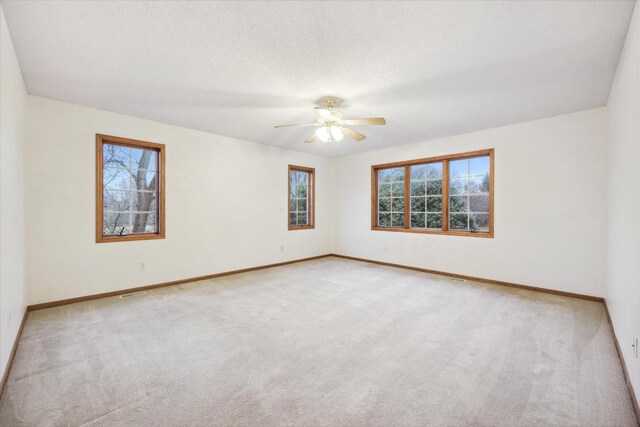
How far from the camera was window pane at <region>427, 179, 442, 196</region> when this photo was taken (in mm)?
5395

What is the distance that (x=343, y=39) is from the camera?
2217 mm

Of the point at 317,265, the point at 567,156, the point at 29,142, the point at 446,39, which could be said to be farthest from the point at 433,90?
the point at 29,142

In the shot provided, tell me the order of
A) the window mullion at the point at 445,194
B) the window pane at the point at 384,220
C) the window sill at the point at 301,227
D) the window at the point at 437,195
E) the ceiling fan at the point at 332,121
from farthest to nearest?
the window sill at the point at 301,227
the window pane at the point at 384,220
the window mullion at the point at 445,194
the window at the point at 437,195
the ceiling fan at the point at 332,121

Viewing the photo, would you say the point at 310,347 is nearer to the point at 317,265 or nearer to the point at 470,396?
the point at 470,396

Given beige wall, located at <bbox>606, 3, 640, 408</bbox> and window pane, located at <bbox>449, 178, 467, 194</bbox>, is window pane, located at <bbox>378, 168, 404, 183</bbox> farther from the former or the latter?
beige wall, located at <bbox>606, 3, 640, 408</bbox>

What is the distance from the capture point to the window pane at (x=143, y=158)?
4.29m

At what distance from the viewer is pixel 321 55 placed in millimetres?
2436

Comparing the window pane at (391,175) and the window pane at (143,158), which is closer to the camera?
the window pane at (143,158)

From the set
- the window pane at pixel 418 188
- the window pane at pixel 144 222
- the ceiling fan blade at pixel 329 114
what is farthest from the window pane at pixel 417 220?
the window pane at pixel 144 222

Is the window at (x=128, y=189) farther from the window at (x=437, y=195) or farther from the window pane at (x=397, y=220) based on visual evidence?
the window pane at (x=397, y=220)

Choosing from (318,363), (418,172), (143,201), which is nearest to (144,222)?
(143,201)

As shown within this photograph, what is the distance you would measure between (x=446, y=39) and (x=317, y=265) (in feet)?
15.1

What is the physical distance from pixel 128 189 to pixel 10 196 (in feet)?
6.08

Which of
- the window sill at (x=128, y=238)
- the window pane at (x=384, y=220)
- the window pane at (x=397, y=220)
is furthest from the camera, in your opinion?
the window pane at (x=384, y=220)
